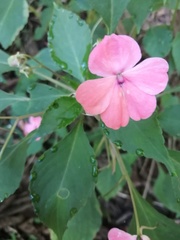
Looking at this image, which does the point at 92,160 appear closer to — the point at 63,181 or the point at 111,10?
the point at 63,181

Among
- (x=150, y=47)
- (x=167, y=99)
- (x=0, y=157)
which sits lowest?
(x=167, y=99)

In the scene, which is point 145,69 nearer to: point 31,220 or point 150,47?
point 150,47

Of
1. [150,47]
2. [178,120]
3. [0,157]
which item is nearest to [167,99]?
[150,47]

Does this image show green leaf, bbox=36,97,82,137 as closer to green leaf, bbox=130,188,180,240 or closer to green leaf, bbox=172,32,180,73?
green leaf, bbox=130,188,180,240

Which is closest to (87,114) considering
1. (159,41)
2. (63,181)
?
(63,181)

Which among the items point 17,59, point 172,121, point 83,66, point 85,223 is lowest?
point 85,223

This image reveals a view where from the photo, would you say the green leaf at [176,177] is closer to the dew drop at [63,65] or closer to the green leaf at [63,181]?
the green leaf at [63,181]
